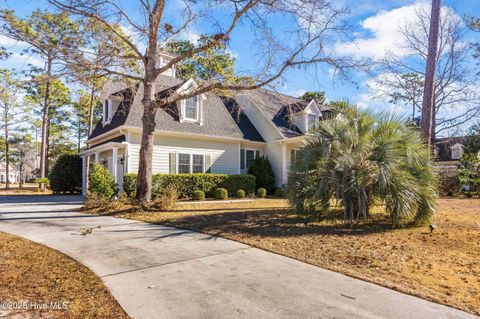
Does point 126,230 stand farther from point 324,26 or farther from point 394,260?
point 324,26

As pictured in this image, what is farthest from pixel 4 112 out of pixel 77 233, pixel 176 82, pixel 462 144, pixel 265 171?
pixel 462 144

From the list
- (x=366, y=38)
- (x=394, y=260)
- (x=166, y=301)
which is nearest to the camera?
(x=166, y=301)

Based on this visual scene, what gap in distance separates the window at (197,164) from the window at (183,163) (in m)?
0.35

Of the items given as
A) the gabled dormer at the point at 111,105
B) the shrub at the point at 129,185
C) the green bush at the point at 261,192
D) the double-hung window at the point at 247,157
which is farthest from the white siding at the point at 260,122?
the shrub at the point at 129,185

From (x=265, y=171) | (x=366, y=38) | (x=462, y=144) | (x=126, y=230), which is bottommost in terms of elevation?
(x=126, y=230)

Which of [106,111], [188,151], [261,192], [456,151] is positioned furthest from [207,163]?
[456,151]

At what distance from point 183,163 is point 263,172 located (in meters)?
4.94

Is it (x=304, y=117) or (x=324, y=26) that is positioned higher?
(x=324, y=26)

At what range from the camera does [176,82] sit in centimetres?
1983

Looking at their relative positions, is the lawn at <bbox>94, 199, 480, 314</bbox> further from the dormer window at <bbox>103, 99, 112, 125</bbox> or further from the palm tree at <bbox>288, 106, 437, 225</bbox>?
the dormer window at <bbox>103, 99, 112, 125</bbox>

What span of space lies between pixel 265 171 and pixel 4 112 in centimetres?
2668

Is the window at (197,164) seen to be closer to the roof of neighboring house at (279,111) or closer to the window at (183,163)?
the window at (183,163)

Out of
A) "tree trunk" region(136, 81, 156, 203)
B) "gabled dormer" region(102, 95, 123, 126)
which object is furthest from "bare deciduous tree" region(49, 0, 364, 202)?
"gabled dormer" region(102, 95, 123, 126)

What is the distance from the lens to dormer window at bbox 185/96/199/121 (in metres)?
17.2
